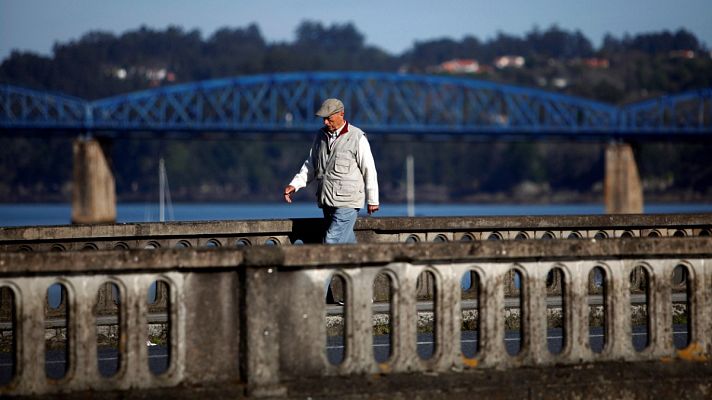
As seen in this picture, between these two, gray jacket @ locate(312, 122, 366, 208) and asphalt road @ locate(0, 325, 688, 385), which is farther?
gray jacket @ locate(312, 122, 366, 208)

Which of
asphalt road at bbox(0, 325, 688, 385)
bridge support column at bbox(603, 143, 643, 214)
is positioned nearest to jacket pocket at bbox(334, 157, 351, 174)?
asphalt road at bbox(0, 325, 688, 385)

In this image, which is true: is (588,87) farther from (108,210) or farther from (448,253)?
(448,253)

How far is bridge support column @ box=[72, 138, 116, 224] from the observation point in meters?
92.6

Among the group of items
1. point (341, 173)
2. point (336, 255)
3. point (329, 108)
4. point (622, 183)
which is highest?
point (622, 183)

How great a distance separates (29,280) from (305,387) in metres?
1.54

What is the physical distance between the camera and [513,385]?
7.98m

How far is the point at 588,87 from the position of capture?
→ 597 ft

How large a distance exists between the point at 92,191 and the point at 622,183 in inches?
1368

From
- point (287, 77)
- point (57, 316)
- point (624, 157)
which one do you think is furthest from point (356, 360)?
point (287, 77)

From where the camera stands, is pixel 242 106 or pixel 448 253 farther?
pixel 242 106

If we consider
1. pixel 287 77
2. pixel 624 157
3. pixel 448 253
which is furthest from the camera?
pixel 287 77

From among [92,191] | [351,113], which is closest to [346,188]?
[92,191]

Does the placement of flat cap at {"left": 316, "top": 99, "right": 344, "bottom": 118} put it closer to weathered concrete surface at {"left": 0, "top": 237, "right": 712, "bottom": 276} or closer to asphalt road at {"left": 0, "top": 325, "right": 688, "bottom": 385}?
asphalt road at {"left": 0, "top": 325, "right": 688, "bottom": 385}

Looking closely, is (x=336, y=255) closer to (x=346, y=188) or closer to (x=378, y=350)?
(x=346, y=188)
